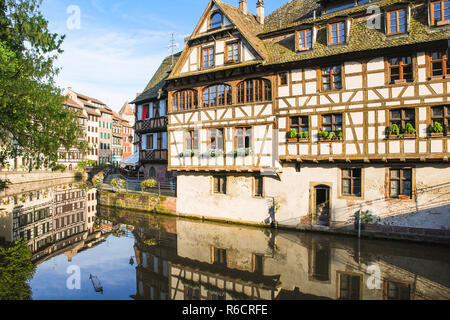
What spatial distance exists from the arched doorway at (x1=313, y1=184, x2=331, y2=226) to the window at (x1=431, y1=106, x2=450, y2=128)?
585 cm

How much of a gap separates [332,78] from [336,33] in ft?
7.53

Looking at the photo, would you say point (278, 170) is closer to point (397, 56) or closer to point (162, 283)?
point (397, 56)

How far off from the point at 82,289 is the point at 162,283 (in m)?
2.49

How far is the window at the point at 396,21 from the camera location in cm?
1562

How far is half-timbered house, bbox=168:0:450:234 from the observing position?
14961 millimetres

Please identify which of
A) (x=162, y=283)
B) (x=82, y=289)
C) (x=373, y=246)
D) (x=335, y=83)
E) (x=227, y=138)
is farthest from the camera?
(x=227, y=138)

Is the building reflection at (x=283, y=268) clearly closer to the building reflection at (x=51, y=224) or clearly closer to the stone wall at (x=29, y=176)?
the building reflection at (x=51, y=224)

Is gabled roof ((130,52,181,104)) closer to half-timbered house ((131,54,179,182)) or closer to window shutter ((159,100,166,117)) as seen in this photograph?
half-timbered house ((131,54,179,182))

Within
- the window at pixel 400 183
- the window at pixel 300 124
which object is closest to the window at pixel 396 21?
the window at pixel 300 124

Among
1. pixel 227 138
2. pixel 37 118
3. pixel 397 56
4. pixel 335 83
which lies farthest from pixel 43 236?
pixel 397 56

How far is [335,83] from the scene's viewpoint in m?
17.0

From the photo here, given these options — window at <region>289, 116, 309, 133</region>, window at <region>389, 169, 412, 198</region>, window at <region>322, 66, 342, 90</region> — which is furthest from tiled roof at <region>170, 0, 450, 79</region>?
window at <region>389, 169, 412, 198</region>

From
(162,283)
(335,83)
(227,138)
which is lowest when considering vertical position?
(162,283)

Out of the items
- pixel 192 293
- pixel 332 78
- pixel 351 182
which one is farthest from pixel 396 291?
pixel 332 78
